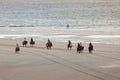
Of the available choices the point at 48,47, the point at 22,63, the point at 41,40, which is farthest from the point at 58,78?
the point at 41,40

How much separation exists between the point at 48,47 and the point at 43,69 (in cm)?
1209

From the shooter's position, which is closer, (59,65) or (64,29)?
(59,65)

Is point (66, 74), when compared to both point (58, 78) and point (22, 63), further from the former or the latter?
point (22, 63)

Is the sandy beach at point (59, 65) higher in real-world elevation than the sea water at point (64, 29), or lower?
lower

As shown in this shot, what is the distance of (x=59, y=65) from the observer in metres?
31.4

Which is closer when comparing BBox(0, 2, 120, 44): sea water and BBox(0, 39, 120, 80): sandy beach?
BBox(0, 39, 120, 80): sandy beach

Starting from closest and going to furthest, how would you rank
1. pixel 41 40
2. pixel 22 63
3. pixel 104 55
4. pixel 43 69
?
pixel 43 69, pixel 22 63, pixel 104 55, pixel 41 40

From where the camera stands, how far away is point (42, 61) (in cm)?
3322

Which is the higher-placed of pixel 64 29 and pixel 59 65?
pixel 64 29

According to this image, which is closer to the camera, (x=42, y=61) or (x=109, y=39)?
(x=42, y=61)

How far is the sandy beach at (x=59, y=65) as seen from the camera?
89.9ft

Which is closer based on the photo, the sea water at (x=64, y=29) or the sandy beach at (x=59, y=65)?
the sandy beach at (x=59, y=65)

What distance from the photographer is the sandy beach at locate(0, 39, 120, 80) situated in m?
27.4

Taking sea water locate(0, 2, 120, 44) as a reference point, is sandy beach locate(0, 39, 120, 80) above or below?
below
